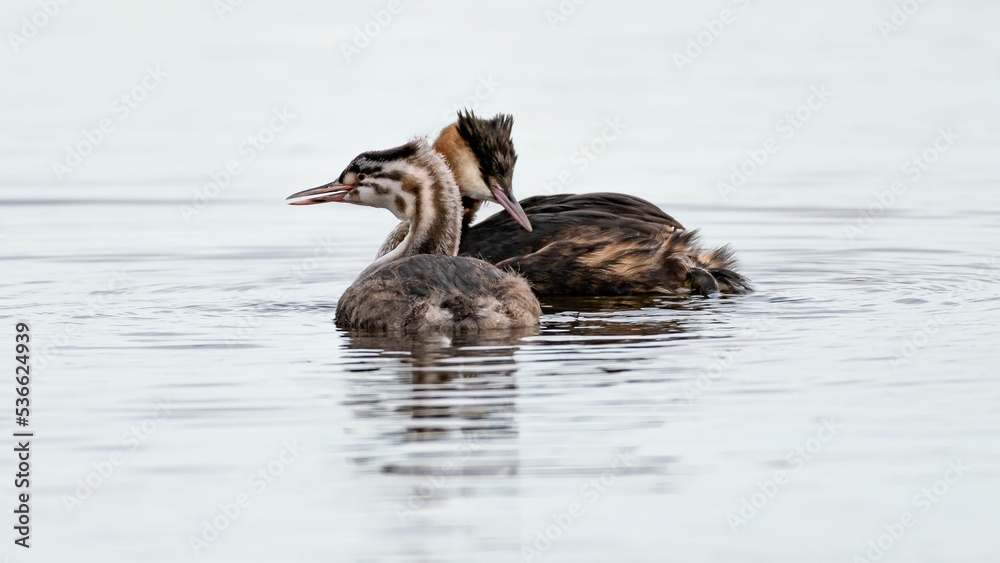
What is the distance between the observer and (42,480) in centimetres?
659

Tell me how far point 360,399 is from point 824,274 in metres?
4.96

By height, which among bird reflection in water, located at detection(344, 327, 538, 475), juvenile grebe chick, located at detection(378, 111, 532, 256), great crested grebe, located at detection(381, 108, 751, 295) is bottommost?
bird reflection in water, located at detection(344, 327, 538, 475)

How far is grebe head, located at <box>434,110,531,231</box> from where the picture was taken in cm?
1092

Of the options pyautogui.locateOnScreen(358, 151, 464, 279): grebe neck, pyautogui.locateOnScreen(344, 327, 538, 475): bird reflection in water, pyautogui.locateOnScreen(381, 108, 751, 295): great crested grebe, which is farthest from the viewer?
pyautogui.locateOnScreen(381, 108, 751, 295): great crested grebe

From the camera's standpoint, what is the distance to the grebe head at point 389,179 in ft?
34.0

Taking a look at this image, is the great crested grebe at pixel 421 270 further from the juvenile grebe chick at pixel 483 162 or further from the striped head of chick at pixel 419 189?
the juvenile grebe chick at pixel 483 162

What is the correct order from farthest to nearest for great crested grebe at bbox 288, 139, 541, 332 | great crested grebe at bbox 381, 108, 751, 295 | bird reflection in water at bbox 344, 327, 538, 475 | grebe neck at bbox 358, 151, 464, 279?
great crested grebe at bbox 381, 108, 751, 295
grebe neck at bbox 358, 151, 464, 279
great crested grebe at bbox 288, 139, 541, 332
bird reflection in water at bbox 344, 327, 538, 475

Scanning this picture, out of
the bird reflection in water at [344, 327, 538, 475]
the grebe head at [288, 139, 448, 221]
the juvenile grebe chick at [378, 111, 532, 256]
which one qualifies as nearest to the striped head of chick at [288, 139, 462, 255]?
the grebe head at [288, 139, 448, 221]

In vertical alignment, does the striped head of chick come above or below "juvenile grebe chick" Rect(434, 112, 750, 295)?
above

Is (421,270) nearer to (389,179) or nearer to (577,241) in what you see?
(389,179)

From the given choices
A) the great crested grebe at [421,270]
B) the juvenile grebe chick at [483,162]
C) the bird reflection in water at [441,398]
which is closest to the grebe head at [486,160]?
the juvenile grebe chick at [483,162]

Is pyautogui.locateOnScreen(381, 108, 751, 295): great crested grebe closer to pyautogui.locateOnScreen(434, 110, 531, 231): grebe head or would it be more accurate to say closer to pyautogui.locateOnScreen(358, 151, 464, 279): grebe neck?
pyautogui.locateOnScreen(434, 110, 531, 231): grebe head

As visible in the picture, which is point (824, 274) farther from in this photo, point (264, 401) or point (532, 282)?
point (264, 401)

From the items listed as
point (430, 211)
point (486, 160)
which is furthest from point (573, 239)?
point (430, 211)
